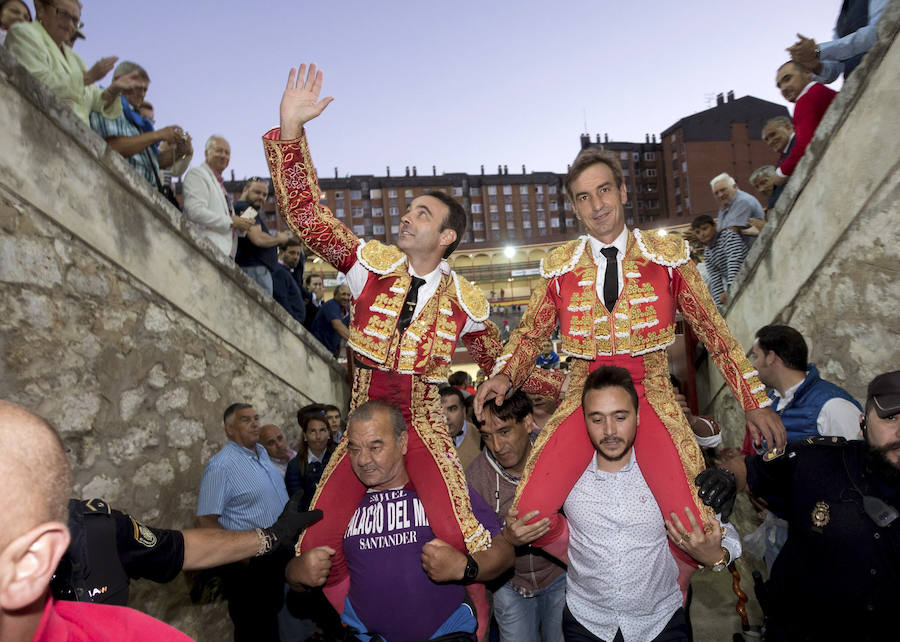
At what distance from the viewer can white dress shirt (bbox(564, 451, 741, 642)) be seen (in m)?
2.67

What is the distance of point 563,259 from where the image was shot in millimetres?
3191

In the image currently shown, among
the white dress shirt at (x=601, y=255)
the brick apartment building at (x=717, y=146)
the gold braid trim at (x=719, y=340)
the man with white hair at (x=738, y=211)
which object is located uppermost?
the brick apartment building at (x=717, y=146)

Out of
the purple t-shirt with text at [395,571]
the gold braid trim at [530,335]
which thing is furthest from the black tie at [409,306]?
the purple t-shirt with text at [395,571]

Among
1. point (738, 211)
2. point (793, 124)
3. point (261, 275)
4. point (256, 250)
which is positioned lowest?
point (261, 275)

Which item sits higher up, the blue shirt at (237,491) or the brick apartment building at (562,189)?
the brick apartment building at (562,189)

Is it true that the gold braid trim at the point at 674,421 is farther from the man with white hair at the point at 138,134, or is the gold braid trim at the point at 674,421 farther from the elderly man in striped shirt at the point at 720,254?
the man with white hair at the point at 138,134

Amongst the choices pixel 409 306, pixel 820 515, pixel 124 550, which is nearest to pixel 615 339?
pixel 409 306

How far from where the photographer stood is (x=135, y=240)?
4.01 meters

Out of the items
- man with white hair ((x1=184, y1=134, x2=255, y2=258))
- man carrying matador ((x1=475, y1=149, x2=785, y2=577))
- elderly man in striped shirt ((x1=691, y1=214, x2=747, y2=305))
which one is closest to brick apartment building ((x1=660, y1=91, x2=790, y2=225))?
elderly man in striped shirt ((x1=691, y1=214, x2=747, y2=305))

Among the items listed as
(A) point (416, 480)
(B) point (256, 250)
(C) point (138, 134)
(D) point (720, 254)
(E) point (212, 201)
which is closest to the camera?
(A) point (416, 480)

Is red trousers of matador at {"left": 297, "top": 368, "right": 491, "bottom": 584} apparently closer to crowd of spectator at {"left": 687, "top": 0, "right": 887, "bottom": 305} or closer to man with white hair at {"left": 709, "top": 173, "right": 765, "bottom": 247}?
crowd of spectator at {"left": 687, "top": 0, "right": 887, "bottom": 305}

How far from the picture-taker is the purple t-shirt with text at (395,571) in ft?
9.20

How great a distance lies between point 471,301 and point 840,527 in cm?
205

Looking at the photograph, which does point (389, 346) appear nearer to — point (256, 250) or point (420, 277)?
point (420, 277)
